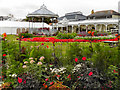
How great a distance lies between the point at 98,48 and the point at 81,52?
1.34ft

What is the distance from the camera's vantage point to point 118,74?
10.0ft

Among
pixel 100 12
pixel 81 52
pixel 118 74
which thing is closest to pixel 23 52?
pixel 81 52

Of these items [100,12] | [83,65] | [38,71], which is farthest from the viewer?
[100,12]

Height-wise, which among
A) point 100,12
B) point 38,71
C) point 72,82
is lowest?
point 72,82

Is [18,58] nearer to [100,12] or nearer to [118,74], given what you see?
[118,74]

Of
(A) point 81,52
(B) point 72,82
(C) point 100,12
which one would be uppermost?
(C) point 100,12

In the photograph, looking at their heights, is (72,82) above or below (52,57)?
below

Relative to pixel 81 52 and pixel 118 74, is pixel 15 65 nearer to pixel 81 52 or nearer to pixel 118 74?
pixel 81 52

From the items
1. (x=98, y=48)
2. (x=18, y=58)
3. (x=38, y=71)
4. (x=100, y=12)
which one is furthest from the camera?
(x=100, y=12)

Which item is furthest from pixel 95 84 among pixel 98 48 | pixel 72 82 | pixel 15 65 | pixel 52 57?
pixel 15 65

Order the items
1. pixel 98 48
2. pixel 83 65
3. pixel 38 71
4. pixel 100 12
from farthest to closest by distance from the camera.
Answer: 1. pixel 100 12
2. pixel 98 48
3. pixel 83 65
4. pixel 38 71

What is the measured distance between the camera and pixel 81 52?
3926 millimetres

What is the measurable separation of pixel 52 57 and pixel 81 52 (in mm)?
683

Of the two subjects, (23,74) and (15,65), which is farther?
(15,65)
